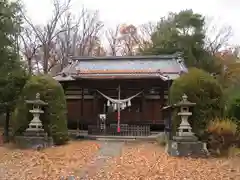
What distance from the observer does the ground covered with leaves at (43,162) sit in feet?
24.0

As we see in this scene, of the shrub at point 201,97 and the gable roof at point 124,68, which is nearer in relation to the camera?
the shrub at point 201,97

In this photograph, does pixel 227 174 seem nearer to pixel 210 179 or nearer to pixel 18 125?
pixel 210 179

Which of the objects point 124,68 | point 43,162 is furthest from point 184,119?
point 124,68

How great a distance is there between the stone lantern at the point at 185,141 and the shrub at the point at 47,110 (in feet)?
15.9

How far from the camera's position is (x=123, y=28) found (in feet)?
132

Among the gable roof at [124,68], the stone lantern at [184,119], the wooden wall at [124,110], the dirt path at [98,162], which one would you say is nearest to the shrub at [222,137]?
the stone lantern at [184,119]

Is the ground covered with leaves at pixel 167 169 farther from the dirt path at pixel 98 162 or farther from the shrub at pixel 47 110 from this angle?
the shrub at pixel 47 110

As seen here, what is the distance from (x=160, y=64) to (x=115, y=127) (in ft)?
21.4

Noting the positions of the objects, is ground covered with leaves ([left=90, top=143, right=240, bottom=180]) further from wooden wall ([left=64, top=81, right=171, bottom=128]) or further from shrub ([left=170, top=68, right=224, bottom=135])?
wooden wall ([left=64, top=81, right=171, bottom=128])

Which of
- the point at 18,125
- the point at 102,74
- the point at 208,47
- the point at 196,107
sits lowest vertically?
the point at 18,125

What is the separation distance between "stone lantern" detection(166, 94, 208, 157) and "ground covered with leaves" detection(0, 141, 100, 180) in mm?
2984

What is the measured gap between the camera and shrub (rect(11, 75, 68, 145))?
487 inches

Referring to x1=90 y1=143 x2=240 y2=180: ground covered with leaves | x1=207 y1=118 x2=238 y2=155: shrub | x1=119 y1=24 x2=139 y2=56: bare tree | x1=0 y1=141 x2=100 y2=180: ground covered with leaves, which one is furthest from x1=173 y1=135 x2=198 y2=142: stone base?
x1=119 y1=24 x2=139 y2=56: bare tree

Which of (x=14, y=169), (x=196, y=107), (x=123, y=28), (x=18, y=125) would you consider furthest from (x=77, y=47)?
(x=14, y=169)
